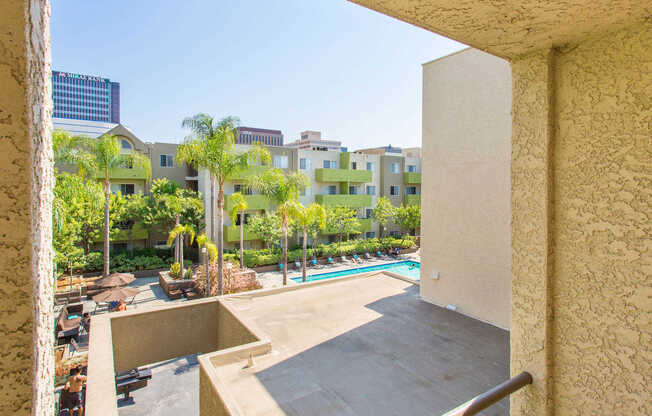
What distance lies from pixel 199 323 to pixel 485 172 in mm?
7349

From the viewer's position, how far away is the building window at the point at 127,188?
86.7 feet

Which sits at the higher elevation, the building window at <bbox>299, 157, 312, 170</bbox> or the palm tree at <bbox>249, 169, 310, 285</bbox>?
the building window at <bbox>299, 157, 312, 170</bbox>

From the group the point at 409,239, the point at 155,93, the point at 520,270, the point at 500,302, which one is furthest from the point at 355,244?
the point at 520,270

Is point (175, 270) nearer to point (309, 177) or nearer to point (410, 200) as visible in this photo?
point (309, 177)

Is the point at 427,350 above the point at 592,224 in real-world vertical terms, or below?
below

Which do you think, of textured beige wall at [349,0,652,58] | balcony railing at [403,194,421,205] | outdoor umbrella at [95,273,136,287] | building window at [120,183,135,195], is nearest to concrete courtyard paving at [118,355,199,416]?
outdoor umbrella at [95,273,136,287]

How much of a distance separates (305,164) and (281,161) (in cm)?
250

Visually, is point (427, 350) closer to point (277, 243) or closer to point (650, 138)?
point (650, 138)

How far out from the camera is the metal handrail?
173 cm

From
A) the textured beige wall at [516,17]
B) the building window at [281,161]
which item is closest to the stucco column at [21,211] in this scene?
the textured beige wall at [516,17]

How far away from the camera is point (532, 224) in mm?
2107

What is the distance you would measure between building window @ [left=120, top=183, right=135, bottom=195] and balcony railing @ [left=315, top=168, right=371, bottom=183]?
14403 mm

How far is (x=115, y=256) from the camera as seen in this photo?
23297mm

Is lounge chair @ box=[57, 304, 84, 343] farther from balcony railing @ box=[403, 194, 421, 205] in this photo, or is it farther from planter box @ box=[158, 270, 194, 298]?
balcony railing @ box=[403, 194, 421, 205]
